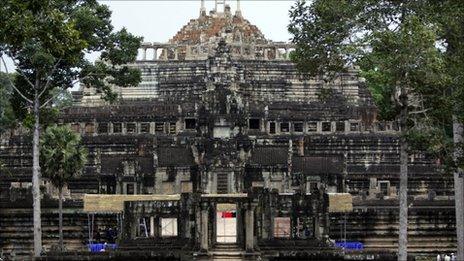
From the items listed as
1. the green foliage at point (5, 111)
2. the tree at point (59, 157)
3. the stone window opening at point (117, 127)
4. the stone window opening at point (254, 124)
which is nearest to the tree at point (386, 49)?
the tree at point (59, 157)

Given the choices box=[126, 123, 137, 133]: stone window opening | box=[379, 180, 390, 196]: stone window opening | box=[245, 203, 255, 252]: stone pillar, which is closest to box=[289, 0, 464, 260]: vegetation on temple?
box=[245, 203, 255, 252]: stone pillar

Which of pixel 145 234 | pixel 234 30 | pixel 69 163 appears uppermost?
pixel 234 30

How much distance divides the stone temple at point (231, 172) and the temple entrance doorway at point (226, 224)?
12 cm

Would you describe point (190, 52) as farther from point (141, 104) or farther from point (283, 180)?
point (283, 180)

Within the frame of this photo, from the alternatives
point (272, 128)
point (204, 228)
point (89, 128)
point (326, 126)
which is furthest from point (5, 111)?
point (204, 228)

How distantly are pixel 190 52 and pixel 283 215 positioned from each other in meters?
37.9

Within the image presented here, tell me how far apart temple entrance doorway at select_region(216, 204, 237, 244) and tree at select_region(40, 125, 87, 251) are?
22.5 feet

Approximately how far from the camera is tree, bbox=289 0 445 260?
1077 inches

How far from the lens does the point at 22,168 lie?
58000mm

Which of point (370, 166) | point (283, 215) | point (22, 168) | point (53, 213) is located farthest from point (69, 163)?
point (370, 166)

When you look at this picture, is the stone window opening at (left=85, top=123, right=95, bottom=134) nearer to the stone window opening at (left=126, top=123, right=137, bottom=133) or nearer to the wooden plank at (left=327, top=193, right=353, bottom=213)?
the stone window opening at (left=126, top=123, right=137, bottom=133)

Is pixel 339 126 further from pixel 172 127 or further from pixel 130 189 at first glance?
pixel 130 189

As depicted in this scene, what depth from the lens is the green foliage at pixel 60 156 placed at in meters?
42.8

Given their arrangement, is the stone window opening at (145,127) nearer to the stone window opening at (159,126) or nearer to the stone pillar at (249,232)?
the stone window opening at (159,126)
